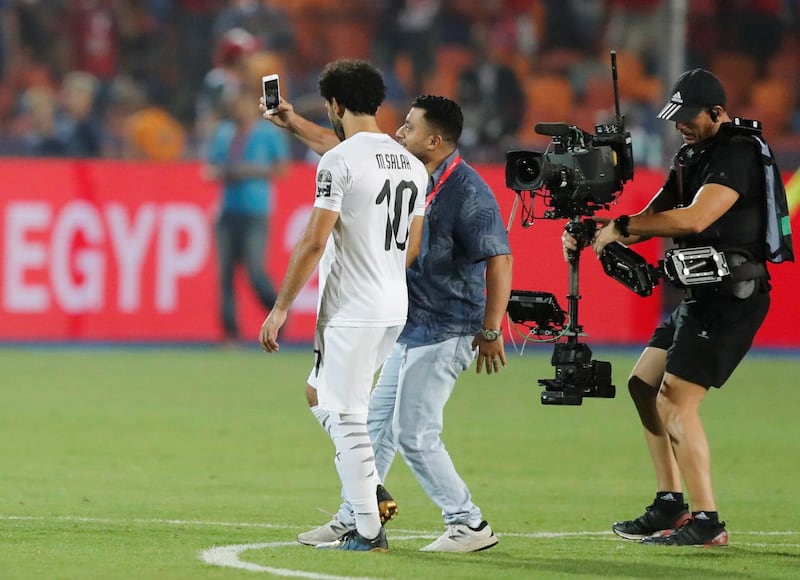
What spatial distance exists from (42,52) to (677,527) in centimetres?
1768

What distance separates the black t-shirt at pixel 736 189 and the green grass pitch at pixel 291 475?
1.48 meters

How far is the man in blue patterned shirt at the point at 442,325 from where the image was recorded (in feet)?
24.8

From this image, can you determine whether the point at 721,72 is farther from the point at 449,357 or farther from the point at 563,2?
the point at 449,357

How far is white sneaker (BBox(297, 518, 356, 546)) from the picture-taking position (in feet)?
25.0

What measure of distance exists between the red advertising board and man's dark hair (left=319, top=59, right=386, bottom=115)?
Result: 10.5 meters

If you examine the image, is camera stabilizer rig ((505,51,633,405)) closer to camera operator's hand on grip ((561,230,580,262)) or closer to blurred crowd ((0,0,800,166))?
camera operator's hand on grip ((561,230,580,262))

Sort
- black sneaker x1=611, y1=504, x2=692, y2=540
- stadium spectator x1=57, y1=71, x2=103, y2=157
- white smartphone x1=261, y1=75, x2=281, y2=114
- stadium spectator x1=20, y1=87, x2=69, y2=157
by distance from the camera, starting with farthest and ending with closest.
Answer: stadium spectator x1=57, y1=71, x2=103, y2=157 < stadium spectator x1=20, y1=87, x2=69, y2=157 < black sneaker x1=611, y1=504, x2=692, y2=540 < white smartphone x1=261, y1=75, x2=281, y2=114

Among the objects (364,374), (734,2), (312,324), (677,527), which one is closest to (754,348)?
(312,324)

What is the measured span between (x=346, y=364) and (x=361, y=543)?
83cm

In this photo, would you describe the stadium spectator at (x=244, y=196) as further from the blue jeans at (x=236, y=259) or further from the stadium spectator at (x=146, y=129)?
the stadium spectator at (x=146, y=129)

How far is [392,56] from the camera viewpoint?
76.4 feet

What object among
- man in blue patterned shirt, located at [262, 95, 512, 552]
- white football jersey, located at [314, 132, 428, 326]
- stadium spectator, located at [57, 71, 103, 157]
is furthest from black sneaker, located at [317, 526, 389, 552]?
stadium spectator, located at [57, 71, 103, 157]

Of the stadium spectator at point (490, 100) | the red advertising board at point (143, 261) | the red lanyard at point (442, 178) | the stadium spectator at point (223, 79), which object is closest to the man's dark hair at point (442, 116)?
the red lanyard at point (442, 178)

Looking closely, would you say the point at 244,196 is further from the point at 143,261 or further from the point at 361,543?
the point at 361,543
